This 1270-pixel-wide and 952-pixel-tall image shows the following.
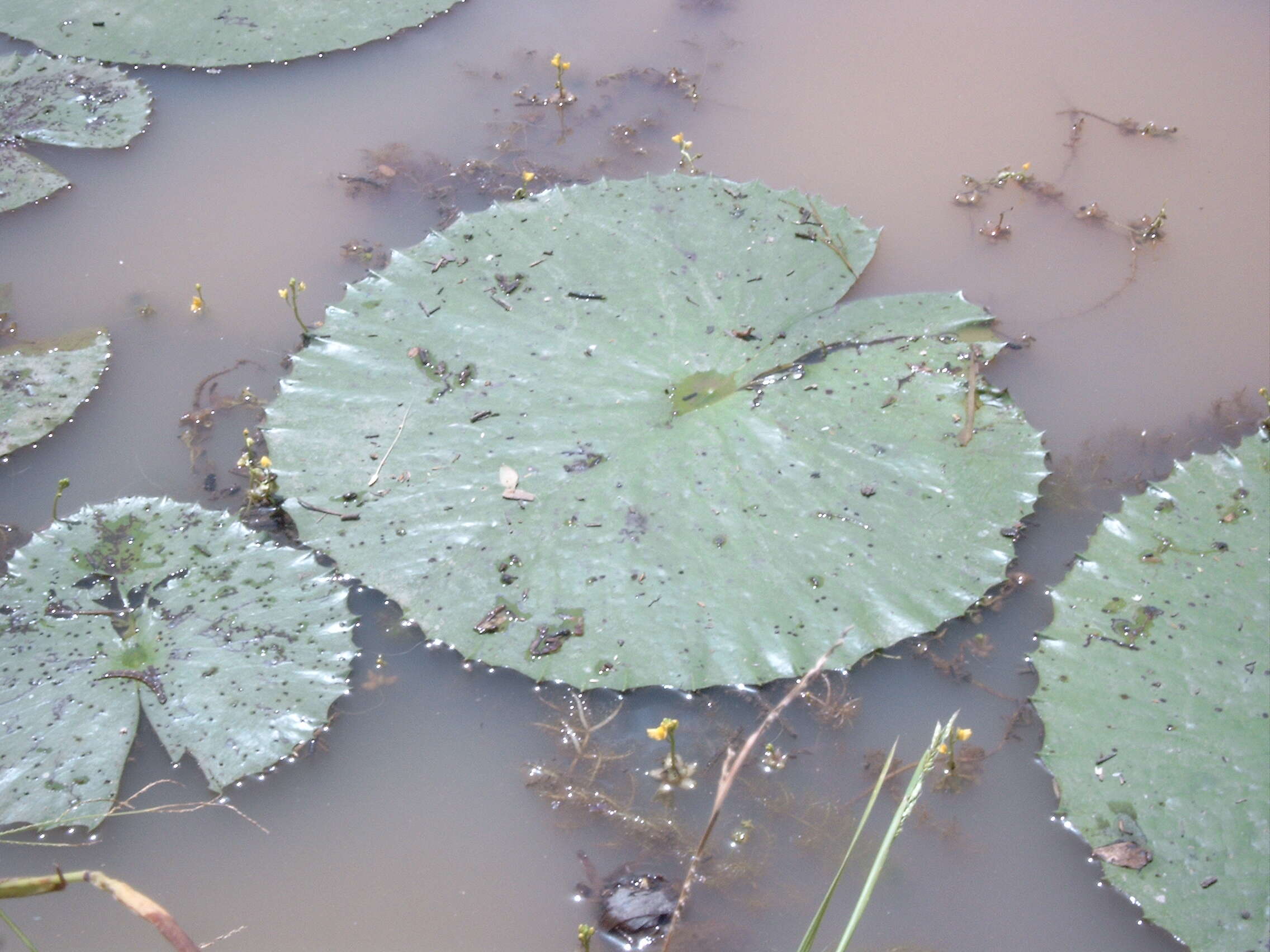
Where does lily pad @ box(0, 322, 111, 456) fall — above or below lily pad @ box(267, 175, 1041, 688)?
below

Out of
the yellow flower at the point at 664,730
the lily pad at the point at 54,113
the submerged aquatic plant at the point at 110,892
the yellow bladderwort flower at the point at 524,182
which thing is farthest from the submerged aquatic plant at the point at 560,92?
the submerged aquatic plant at the point at 110,892

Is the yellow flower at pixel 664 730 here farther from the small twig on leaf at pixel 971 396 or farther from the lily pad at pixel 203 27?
the lily pad at pixel 203 27

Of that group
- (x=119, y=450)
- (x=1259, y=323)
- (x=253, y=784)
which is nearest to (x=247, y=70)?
(x=119, y=450)

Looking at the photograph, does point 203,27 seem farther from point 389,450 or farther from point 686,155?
point 389,450

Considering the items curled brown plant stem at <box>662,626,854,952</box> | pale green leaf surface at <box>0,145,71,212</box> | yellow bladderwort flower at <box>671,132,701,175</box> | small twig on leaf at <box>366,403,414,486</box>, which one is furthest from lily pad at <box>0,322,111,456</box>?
curled brown plant stem at <box>662,626,854,952</box>

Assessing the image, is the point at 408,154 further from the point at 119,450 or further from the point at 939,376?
the point at 939,376

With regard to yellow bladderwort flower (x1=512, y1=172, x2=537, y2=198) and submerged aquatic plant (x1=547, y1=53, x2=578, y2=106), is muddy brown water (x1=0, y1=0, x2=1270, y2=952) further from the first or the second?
yellow bladderwort flower (x1=512, y1=172, x2=537, y2=198)
